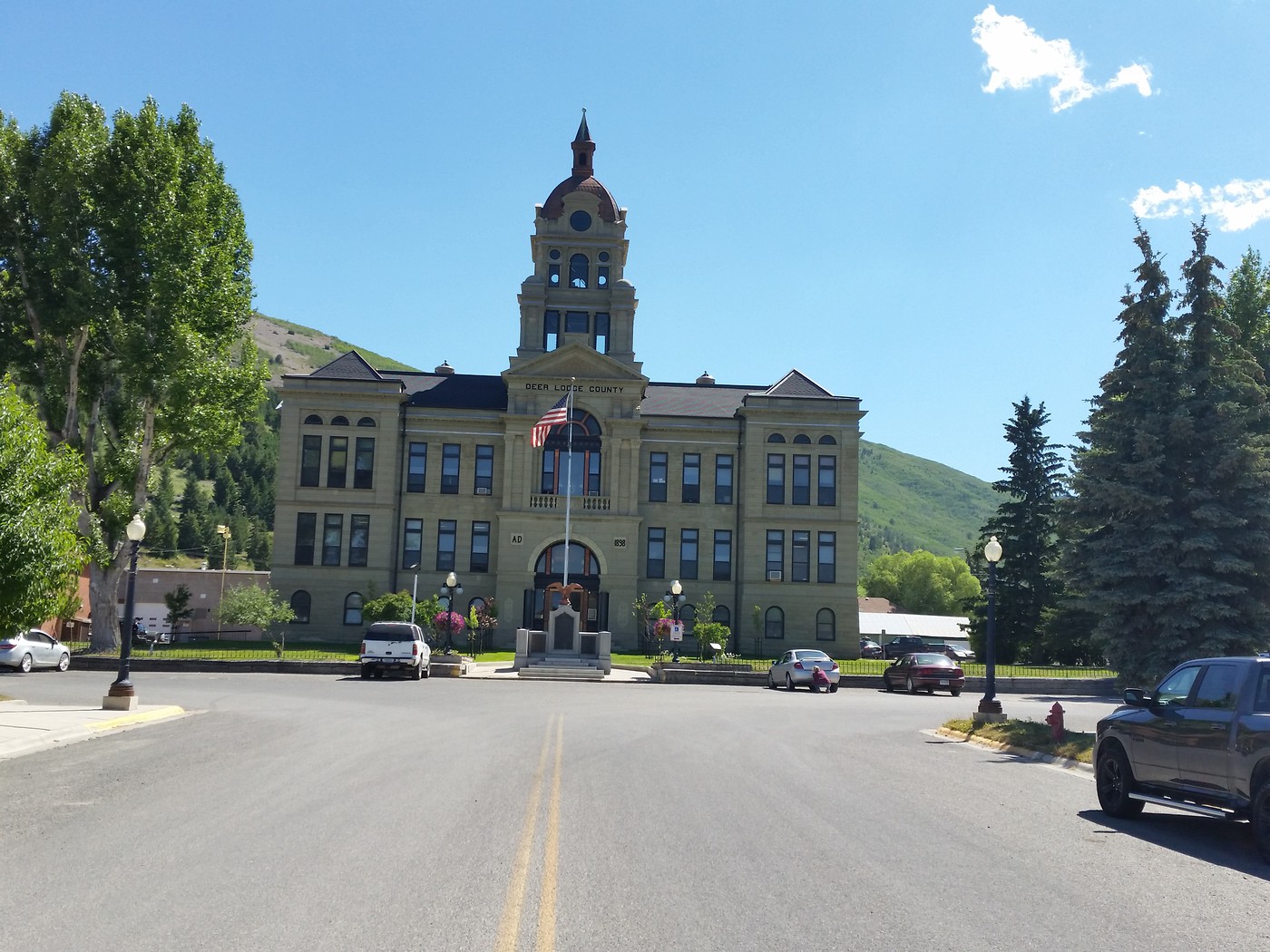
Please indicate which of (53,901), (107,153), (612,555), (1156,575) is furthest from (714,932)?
(612,555)

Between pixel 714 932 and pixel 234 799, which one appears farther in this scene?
pixel 234 799

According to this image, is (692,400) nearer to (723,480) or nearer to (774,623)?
(723,480)

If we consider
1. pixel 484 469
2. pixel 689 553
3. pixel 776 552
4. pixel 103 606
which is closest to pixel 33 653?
pixel 103 606

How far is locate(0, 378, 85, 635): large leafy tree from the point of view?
17.3 meters

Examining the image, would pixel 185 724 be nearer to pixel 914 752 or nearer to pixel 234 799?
pixel 234 799

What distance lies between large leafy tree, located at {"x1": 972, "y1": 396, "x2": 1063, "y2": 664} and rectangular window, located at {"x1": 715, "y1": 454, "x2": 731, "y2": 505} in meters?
13.5

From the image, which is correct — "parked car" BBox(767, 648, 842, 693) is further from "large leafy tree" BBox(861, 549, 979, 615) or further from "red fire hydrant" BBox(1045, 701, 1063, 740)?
"large leafy tree" BBox(861, 549, 979, 615)

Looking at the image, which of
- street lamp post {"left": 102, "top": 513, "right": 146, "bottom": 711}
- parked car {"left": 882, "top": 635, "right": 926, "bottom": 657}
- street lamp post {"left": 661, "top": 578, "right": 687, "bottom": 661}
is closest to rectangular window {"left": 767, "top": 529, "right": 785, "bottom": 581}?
street lamp post {"left": 661, "top": 578, "right": 687, "bottom": 661}

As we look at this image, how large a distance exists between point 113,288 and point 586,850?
3636 centimetres

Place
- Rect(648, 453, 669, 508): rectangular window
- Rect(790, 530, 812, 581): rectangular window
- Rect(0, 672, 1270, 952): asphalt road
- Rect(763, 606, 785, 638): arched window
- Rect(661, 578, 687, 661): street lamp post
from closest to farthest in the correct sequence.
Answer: Rect(0, 672, 1270, 952): asphalt road < Rect(661, 578, 687, 661): street lamp post < Rect(763, 606, 785, 638): arched window < Rect(790, 530, 812, 581): rectangular window < Rect(648, 453, 669, 508): rectangular window

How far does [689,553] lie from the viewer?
59812 millimetres

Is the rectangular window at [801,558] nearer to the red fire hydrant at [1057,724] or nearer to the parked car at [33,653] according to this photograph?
the parked car at [33,653]

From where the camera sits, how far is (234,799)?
11.4 metres

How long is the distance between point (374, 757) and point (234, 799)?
398cm
